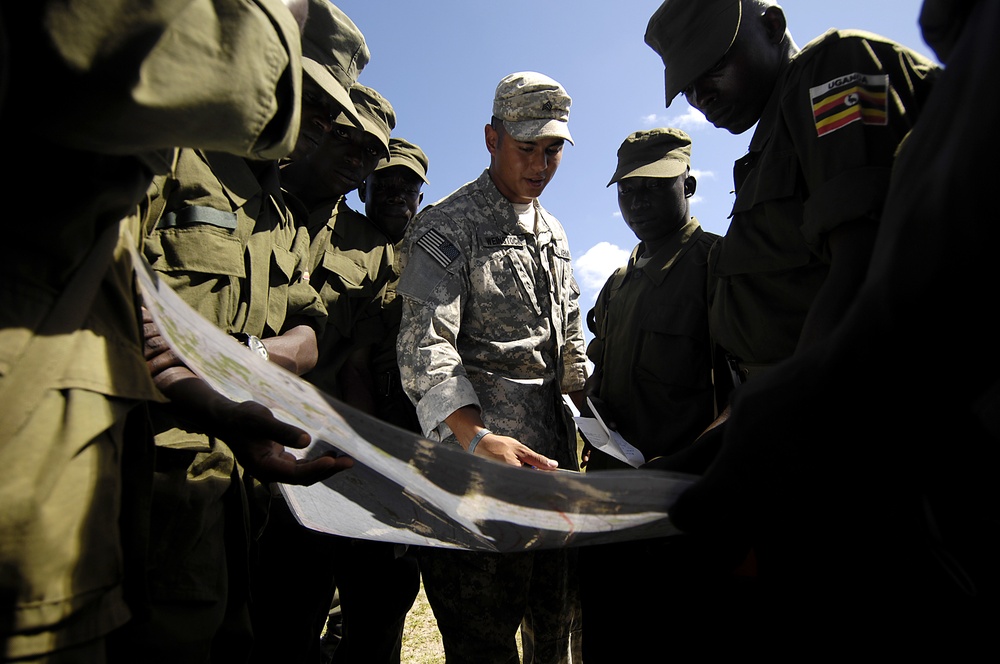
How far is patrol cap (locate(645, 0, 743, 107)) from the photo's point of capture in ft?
7.38

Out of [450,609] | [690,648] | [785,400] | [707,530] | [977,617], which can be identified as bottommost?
[690,648]

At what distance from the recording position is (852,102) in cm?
162

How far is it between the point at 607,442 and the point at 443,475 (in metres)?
1.33

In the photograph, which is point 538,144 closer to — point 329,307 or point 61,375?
point 329,307

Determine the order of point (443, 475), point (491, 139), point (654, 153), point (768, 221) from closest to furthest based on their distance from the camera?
1. point (443, 475)
2. point (768, 221)
3. point (491, 139)
4. point (654, 153)

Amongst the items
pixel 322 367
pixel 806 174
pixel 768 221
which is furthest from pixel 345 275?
pixel 806 174

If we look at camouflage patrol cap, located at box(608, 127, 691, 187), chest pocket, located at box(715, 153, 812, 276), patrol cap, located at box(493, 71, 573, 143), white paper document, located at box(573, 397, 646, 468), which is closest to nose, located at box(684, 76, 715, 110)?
chest pocket, located at box(715, 153, 812, 276)

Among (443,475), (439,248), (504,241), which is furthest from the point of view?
(504,241)

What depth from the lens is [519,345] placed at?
2.76 m

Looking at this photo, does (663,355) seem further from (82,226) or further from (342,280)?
(82,226)

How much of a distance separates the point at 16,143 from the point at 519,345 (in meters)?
2.06

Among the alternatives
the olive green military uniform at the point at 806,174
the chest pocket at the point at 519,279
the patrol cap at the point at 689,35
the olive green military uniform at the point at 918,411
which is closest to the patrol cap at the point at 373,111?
the chest pocket at the point at 519,279

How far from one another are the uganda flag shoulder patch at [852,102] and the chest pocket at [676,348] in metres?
1.28

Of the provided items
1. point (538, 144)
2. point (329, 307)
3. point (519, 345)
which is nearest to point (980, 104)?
point (519, 345)
